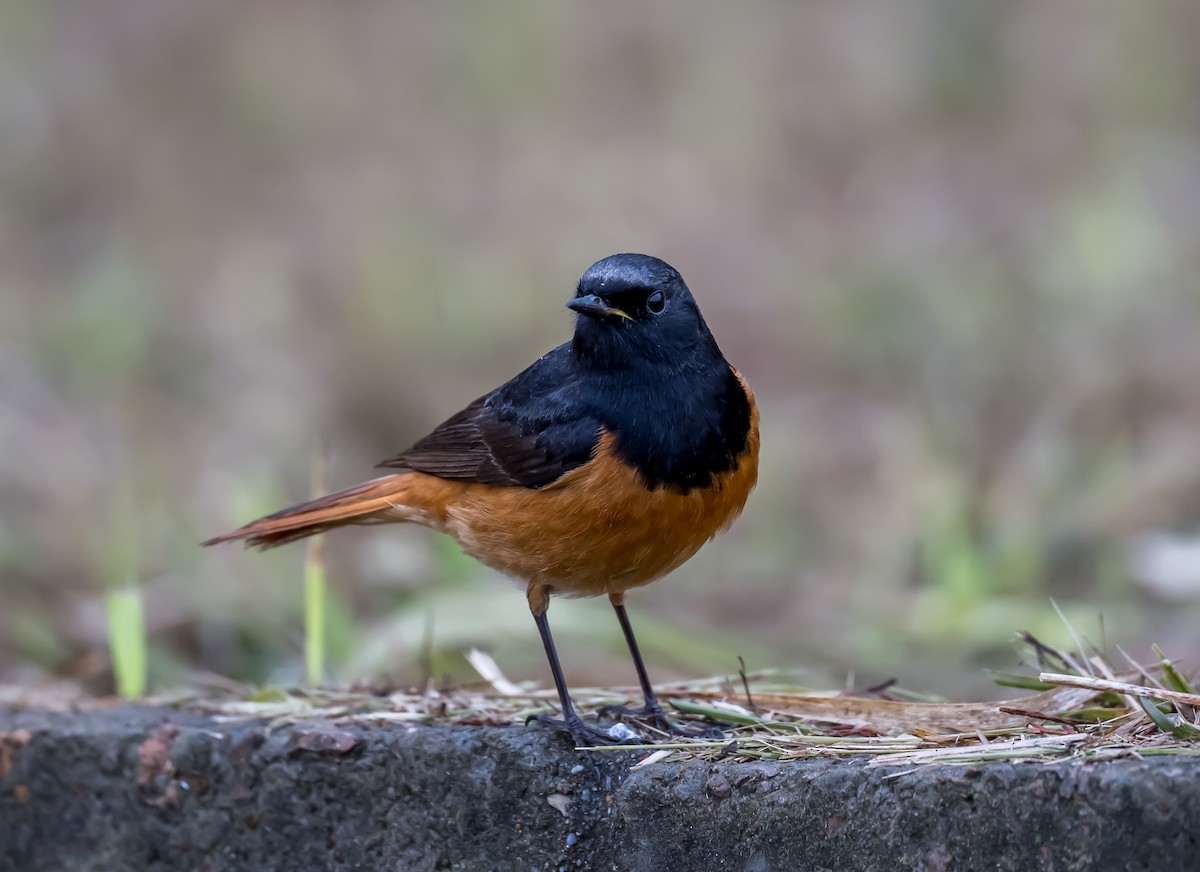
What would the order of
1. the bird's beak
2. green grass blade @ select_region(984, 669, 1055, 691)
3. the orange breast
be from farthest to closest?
the bird's beak
the orange breast
green grass blade @ select_region(984, 669, 1055, 691)

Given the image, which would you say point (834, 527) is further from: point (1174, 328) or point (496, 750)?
point (496, 750)

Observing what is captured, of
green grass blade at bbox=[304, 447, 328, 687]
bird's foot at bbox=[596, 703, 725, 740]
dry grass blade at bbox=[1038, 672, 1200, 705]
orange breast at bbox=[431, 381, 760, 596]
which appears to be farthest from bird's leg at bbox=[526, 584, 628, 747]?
dry grass blade at bbox=[1038, 672, 1200, 705]

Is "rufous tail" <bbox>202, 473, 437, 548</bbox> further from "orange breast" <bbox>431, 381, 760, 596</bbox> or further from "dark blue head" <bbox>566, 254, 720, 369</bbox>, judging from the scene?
"dark blue head" <bbox>566, 254, 720, 369</bbox>

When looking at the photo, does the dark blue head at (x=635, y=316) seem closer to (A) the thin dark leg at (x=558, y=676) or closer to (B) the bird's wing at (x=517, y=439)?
(B) the bird's wing at (x=517, y=439)

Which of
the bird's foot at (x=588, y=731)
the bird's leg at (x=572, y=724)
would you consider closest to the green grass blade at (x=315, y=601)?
the bird's leg at (x=572, y=724)

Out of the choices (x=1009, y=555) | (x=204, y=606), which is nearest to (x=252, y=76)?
(x=204, y=606)
